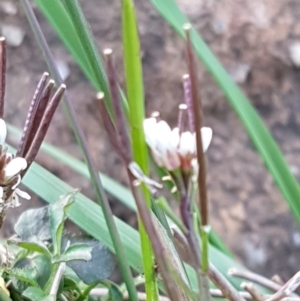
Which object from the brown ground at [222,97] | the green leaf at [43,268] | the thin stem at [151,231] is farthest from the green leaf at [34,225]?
the brown ground at [222,97]

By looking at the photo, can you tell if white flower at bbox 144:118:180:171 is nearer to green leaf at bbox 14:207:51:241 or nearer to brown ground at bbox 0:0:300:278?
green leaf at bbox 14:207:51:241

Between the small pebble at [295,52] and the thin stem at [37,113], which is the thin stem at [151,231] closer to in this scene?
the thin stem at [37,113]

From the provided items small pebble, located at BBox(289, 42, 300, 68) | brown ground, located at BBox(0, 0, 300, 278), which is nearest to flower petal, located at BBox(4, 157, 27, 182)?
brown ground, located at BBox(0, 0, 300, 278)

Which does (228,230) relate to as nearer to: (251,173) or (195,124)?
(251,173)

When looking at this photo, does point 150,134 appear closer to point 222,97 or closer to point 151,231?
point 151,231

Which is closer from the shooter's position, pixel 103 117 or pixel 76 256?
pixel 103 117

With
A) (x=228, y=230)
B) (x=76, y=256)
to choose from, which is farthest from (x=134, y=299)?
(x=228, y=230)
